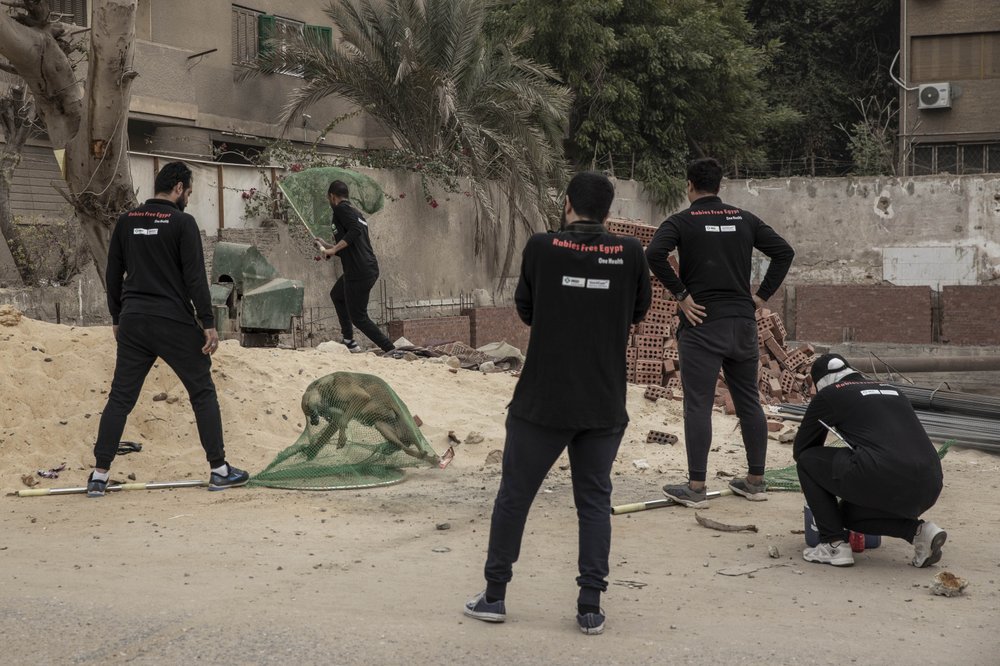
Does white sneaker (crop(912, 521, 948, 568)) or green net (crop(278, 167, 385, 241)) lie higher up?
green net (crop(278, 167, 385, 241))

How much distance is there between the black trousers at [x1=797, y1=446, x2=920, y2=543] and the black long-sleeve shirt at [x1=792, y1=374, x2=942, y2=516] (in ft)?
0.10

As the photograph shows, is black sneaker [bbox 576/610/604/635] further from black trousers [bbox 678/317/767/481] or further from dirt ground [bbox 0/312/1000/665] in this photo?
black trousers [bbox 678/317/767/481]

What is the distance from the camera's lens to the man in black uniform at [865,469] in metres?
4.91

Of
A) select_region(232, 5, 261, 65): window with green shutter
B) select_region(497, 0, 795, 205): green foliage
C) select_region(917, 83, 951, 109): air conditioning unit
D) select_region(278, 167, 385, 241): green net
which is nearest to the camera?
select_region(278, 167, 385, 241): green net

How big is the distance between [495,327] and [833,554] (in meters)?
11.2

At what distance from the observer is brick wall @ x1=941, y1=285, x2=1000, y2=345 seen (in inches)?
829

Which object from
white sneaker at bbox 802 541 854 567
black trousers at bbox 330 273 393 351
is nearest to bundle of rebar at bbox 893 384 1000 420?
white sneaker at bbox 802 541 854 567

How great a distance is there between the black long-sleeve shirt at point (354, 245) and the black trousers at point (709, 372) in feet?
16.0

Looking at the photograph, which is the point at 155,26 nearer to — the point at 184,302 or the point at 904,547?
the point at 184,302

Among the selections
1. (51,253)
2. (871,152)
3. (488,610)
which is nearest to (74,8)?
(51,253)

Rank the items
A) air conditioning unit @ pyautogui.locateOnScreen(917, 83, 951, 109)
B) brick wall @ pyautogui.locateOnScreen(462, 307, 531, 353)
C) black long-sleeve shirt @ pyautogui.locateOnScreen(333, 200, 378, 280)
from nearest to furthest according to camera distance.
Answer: black long-sleeve shirt @ pyautogui.locateOnScreen(333, 200, 378, 280) → brick wall @ pyautogui.locateOnScreen(462, 307, 531, 353) → air conditioning unit @ pyautogui.locateOnScreen(917, 83, 951, 109)

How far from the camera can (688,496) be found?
6.30m

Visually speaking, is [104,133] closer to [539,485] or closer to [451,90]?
[539,485]

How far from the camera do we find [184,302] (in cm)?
633
